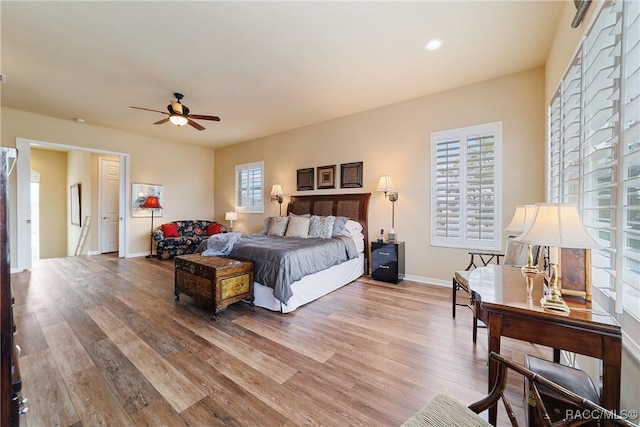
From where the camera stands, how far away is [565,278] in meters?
1.40

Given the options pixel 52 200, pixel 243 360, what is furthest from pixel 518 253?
pixel 52 200

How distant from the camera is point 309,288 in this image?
131 inches

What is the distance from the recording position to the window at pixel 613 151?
3.82 feet

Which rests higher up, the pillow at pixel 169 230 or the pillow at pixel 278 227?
the pillow at pixel 278 227

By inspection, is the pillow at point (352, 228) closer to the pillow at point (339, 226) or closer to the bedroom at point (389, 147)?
the pillow at point (339, 226)

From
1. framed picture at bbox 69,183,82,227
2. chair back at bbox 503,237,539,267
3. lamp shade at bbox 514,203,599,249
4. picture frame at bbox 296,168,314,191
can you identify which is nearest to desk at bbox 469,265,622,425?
lamp shade at bbox 514,203,599,249

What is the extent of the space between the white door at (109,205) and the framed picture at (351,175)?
640 centimetres

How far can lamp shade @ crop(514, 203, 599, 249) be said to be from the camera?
1171 millimetres

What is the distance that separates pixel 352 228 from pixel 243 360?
2908 millimetres

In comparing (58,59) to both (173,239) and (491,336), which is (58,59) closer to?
(173,239)

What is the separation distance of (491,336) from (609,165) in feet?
3.62

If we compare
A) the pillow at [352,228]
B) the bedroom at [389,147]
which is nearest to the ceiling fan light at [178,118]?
the bedroom at [389,147]

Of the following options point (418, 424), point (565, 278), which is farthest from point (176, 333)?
point (565, 278)

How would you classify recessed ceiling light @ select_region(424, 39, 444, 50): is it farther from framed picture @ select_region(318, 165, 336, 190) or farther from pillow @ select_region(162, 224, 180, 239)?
pillow @ select_region(162, 224, 180, 239)
